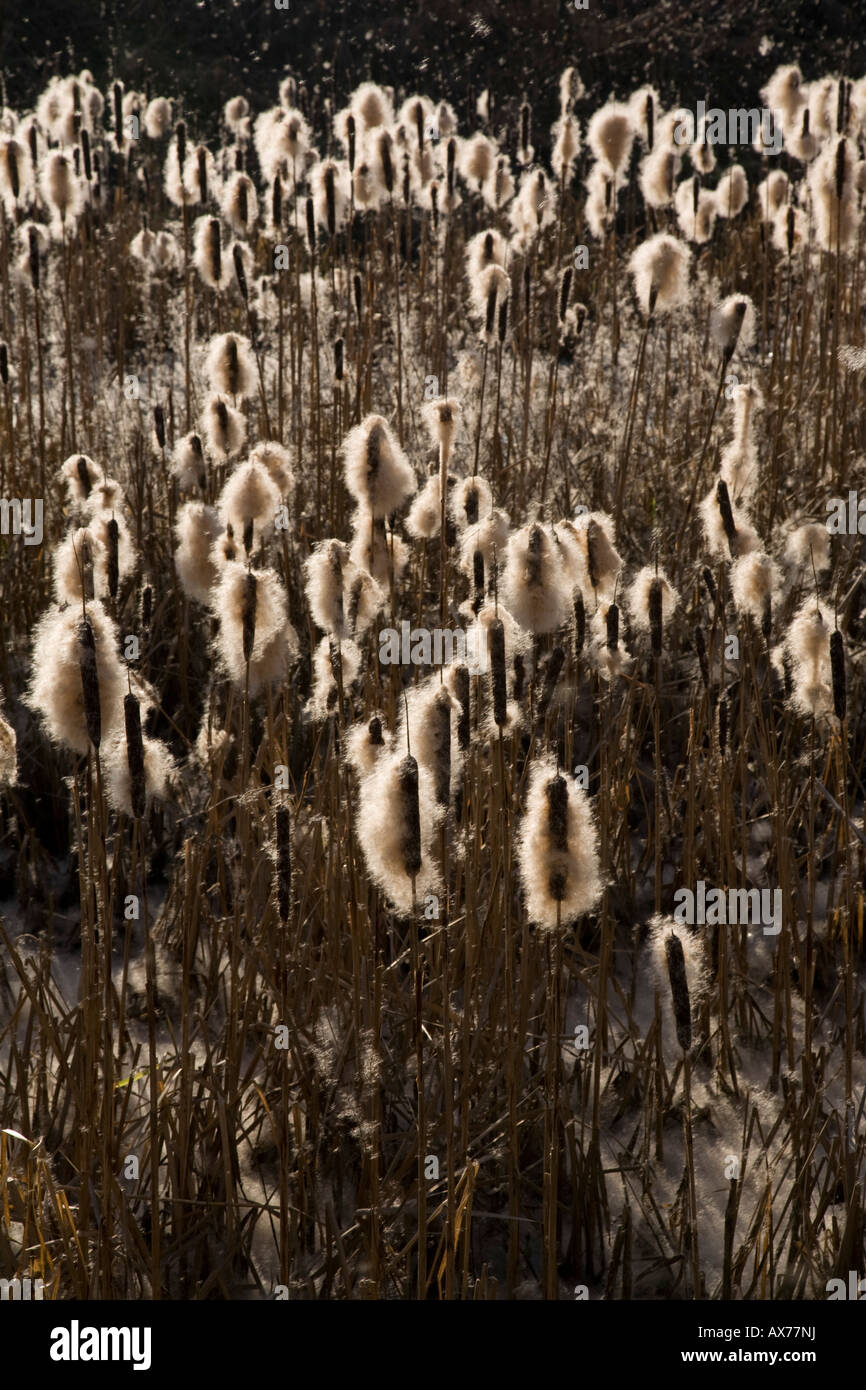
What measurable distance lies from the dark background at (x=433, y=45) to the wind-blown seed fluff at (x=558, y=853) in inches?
448

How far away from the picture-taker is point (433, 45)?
13.2 meters

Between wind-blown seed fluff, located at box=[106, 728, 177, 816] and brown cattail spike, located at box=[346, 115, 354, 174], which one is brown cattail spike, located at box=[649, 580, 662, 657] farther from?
brown cattail spike, located at box=[346, 115, 354, 174]

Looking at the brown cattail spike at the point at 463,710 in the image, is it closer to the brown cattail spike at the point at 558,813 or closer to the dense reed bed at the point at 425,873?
the dense reed bed at the point at 425,873

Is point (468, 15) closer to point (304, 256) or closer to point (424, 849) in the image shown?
point (304, 256)

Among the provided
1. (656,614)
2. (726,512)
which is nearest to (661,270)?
(726,512)

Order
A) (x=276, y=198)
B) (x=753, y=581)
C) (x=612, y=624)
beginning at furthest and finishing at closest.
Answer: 1. (x=276, y=198)
2. (x=753, y=581)
3. (x=612, y=624)

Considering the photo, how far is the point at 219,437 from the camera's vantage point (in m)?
2.95

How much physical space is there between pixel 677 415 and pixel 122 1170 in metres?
3.76

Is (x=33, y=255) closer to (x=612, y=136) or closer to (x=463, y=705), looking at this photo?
(x=612, y=136)

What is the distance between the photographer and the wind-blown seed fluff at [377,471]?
2.41 meters

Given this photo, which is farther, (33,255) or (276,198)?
(276,198)

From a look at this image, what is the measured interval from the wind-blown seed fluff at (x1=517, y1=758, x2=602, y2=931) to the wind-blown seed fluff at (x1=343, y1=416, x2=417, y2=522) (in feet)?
3.15

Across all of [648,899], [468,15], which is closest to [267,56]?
[468,15]

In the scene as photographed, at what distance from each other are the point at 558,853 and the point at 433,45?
13.5 meters
